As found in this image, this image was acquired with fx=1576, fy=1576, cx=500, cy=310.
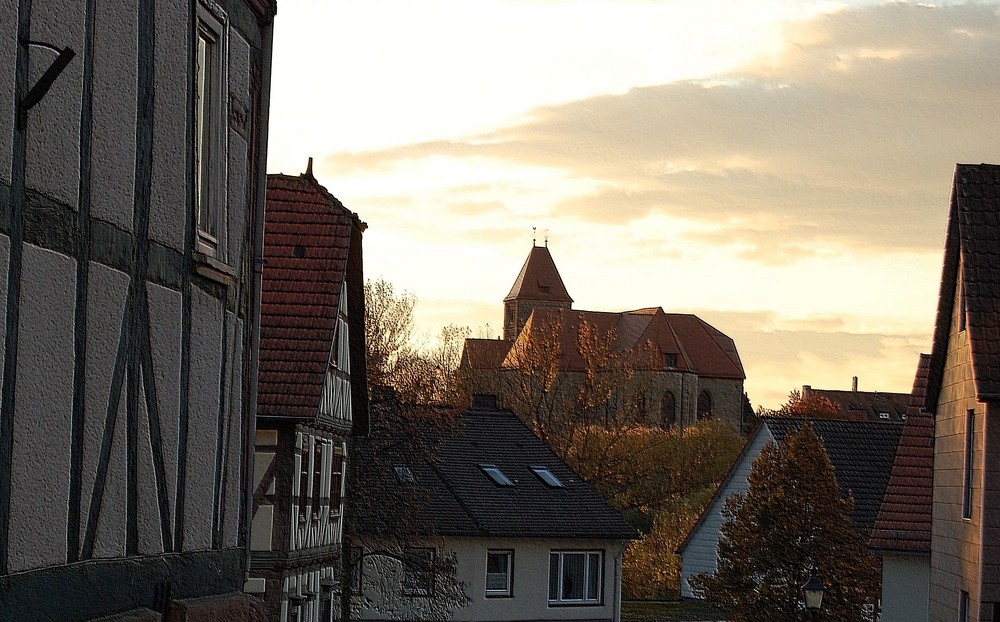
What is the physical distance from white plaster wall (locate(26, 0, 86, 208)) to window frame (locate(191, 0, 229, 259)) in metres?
2.06

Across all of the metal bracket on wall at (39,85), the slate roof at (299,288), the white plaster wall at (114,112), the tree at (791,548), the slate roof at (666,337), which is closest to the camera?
the metal bracket on wall at (39,85)

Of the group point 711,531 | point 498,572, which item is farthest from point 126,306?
point 711,531

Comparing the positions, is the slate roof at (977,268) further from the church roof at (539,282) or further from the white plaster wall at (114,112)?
the church roof at (539,282)

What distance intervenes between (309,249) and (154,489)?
1440cm

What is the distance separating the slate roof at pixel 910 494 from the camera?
25.5 metres

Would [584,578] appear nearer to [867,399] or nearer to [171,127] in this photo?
[171,127]

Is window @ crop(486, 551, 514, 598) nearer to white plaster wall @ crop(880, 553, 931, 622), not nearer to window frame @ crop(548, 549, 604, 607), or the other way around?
window frame @ crop(548, 549, 604, 607)

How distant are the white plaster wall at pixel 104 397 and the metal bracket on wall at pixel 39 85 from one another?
122cm

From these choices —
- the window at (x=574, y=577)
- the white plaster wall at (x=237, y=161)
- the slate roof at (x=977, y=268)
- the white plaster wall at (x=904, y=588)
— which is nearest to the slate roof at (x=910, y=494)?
the white plaster wall at (x=904, y=588)

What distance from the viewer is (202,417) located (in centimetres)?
1029

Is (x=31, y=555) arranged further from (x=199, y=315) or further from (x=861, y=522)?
(x=861, y=522)

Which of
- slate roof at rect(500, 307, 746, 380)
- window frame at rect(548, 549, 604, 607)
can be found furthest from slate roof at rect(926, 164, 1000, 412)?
slate roof at rect(500, 307, 746, 380)

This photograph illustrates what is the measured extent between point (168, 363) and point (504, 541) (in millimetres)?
30721

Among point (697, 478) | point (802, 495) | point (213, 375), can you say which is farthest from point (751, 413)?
point (213, 375)
